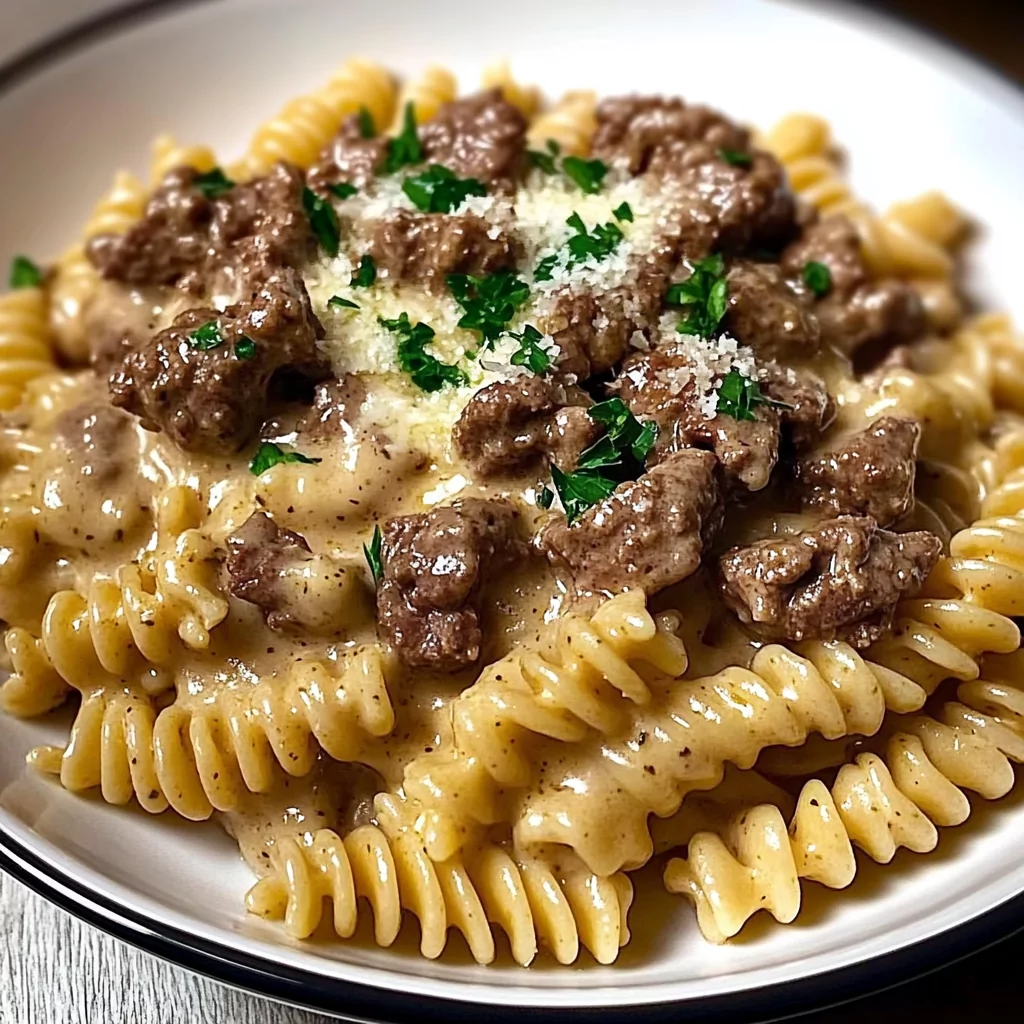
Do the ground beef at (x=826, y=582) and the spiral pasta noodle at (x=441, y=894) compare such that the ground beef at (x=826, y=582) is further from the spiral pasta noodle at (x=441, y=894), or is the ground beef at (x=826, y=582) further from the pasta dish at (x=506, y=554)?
the spiral pasta noodle at (x=441, y=894)

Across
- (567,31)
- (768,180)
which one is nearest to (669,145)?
(768,180)

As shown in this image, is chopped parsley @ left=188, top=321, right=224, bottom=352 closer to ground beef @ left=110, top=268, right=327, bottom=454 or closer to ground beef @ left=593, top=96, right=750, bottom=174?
ground beef @ left=110, top=268, right=327, bottom=454

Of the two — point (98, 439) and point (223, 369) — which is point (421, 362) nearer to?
point (223, 369)

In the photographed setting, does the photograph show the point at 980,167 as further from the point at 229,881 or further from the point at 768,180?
the point at 229,881

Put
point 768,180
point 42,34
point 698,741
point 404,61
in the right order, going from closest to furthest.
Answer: point 698,741
point 768,180
point 404,61
point 42,34

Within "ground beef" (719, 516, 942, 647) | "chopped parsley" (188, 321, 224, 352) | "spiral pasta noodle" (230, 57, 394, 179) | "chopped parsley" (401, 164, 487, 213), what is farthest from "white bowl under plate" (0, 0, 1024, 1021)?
"ground beef" (719, 516, 942, 647)

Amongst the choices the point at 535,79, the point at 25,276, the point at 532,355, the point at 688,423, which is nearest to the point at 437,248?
the point at 532,355

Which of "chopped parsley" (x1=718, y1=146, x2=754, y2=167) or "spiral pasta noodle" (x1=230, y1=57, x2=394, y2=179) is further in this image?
"spiral pasta noodle" (x1=230, y1=57, x2=394, y2=179)
